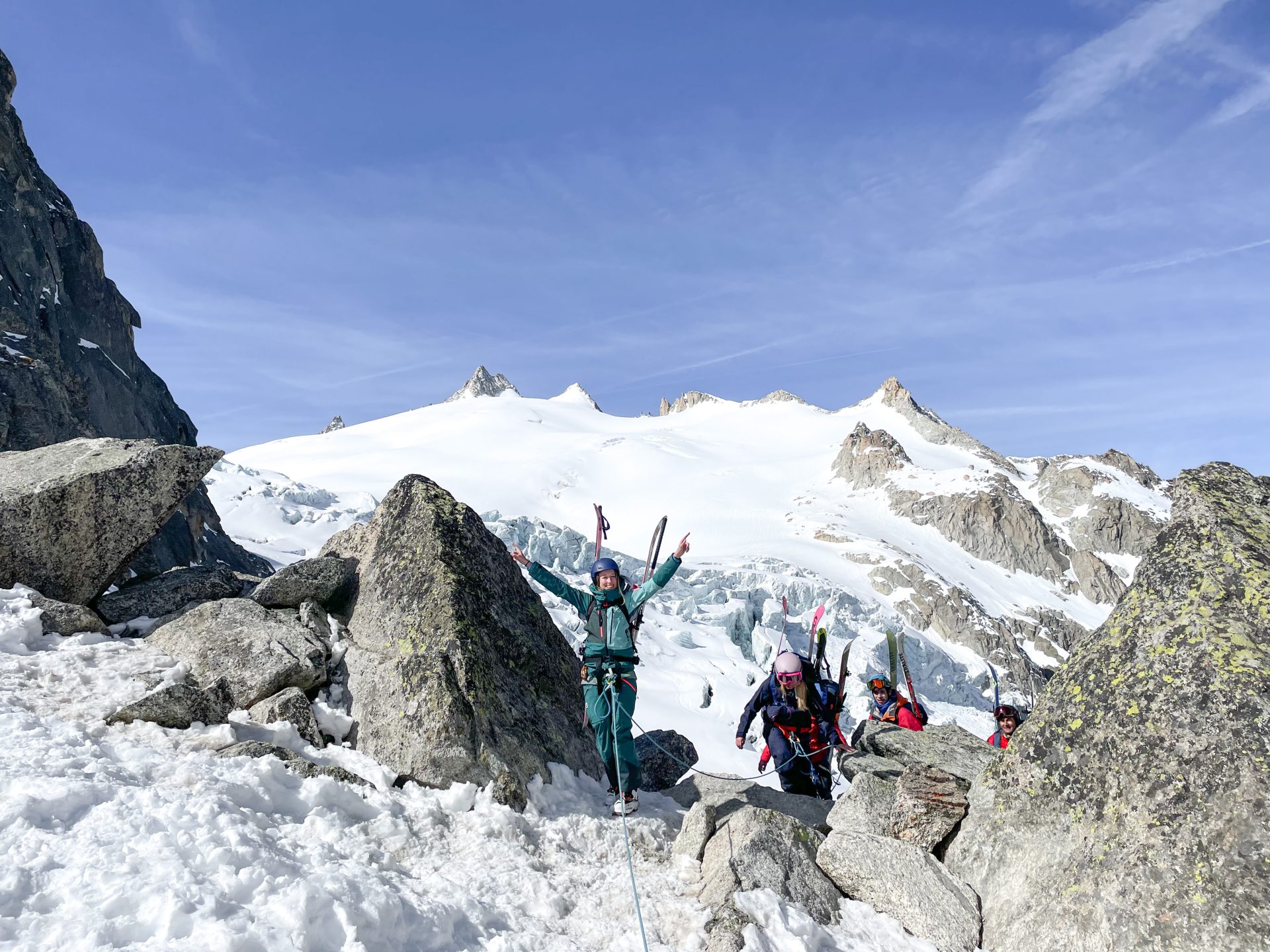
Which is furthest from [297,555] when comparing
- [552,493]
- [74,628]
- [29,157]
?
[552,493]

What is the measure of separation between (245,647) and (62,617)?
1937 millimetres

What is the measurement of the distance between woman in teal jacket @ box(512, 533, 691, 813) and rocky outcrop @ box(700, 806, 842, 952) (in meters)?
1.46

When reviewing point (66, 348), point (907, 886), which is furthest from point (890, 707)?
point (66, 348)

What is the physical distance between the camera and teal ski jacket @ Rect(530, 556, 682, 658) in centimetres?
820

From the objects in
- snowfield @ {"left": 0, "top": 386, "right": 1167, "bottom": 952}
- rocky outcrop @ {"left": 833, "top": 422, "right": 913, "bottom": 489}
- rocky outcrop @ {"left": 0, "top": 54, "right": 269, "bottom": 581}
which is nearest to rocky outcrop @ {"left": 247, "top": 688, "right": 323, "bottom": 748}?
snowfield @ {"left": 0, "top": 386, "right": 1167, "bottom": 952}

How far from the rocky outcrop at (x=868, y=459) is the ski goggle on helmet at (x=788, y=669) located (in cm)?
17648

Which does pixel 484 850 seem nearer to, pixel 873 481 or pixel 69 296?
pixel 69 296

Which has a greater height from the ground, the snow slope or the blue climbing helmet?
the snow slope

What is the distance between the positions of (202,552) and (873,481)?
160 metres

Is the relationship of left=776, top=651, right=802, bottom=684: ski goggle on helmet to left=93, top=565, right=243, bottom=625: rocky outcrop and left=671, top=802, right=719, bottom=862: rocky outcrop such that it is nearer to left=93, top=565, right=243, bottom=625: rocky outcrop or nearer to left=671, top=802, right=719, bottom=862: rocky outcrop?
left=671, top=802, right=719, bottom=862: rocky outcrop

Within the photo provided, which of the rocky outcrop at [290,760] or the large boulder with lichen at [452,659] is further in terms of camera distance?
the large boulder with lichen at [452,659]

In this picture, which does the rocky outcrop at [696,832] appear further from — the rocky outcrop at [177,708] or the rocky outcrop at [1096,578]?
the rocky outcrop at [1096,578]

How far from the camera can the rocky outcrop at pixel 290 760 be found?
650 centimetres

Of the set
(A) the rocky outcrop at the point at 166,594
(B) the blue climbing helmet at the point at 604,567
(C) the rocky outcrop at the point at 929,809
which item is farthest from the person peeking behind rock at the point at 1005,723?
(A) the rocky outcrop at the point at 166,594
